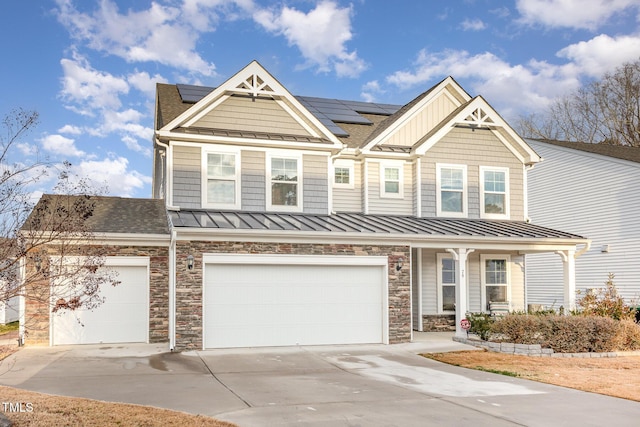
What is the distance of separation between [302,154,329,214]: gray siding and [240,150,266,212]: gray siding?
1262mm

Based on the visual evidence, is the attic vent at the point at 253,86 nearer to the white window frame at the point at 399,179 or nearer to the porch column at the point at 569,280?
the white window frame at the point at 399,179

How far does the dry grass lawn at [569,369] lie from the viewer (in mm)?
11008

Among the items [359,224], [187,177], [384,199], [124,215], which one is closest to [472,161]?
[384,199]

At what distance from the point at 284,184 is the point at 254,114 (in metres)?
2.27

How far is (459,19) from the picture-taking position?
23547 mm

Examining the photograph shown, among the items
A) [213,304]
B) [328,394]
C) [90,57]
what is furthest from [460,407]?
[90,57]

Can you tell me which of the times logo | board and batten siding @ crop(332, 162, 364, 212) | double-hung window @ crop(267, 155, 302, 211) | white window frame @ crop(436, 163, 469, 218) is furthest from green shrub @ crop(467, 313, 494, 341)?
the times logo

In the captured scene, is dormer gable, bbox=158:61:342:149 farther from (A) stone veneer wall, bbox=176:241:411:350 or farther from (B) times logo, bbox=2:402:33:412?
(B) times logo, bbox=2:402:33:412

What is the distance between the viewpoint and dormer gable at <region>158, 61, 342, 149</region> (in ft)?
57.4

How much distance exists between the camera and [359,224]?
56.5ft

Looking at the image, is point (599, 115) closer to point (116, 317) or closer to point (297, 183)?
point (297, 183)

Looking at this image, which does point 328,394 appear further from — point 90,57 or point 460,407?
point 90,57

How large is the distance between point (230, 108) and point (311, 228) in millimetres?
4652

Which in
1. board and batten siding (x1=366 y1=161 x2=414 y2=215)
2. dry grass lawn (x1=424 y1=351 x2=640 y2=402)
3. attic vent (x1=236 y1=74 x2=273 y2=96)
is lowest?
dry grass lawn (x1=424 y1=351 x2=640 y2=402)
